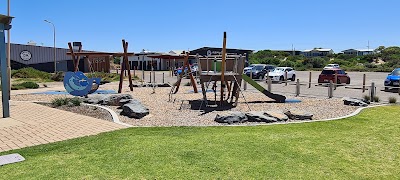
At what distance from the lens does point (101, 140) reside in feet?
21.5

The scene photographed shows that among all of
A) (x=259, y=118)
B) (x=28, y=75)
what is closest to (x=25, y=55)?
(x=28, y=75)

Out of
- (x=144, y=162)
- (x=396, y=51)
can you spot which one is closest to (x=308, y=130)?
(x=144, y=162)

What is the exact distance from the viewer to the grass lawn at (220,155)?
187 inches

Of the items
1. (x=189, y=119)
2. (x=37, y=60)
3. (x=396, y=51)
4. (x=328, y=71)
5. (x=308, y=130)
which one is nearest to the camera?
(x=308, y=130)

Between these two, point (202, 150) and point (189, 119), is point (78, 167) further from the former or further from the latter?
point (189, 119)

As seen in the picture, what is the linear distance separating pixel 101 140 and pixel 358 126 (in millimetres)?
5610

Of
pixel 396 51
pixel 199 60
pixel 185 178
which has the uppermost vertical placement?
pixel 396 51

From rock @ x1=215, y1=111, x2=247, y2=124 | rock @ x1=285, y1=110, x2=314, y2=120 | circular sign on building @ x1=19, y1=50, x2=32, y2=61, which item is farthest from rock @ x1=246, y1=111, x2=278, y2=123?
circular sign on building @ x1=19, y1=50, x2=32, y2=61

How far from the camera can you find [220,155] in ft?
Answer: 18.2

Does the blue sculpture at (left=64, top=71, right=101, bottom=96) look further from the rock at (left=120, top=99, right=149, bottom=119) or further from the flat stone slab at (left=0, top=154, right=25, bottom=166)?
the flat stone slab at (left=0, top=154, right=25, bottom=166)

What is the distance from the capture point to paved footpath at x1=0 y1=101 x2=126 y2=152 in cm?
678

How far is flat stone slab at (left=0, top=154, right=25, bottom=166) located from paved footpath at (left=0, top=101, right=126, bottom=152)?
0.60 meters

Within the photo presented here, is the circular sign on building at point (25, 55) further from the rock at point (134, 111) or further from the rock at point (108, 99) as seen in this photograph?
the rock at point (134, 111)

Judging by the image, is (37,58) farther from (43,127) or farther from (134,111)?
(43,127)
